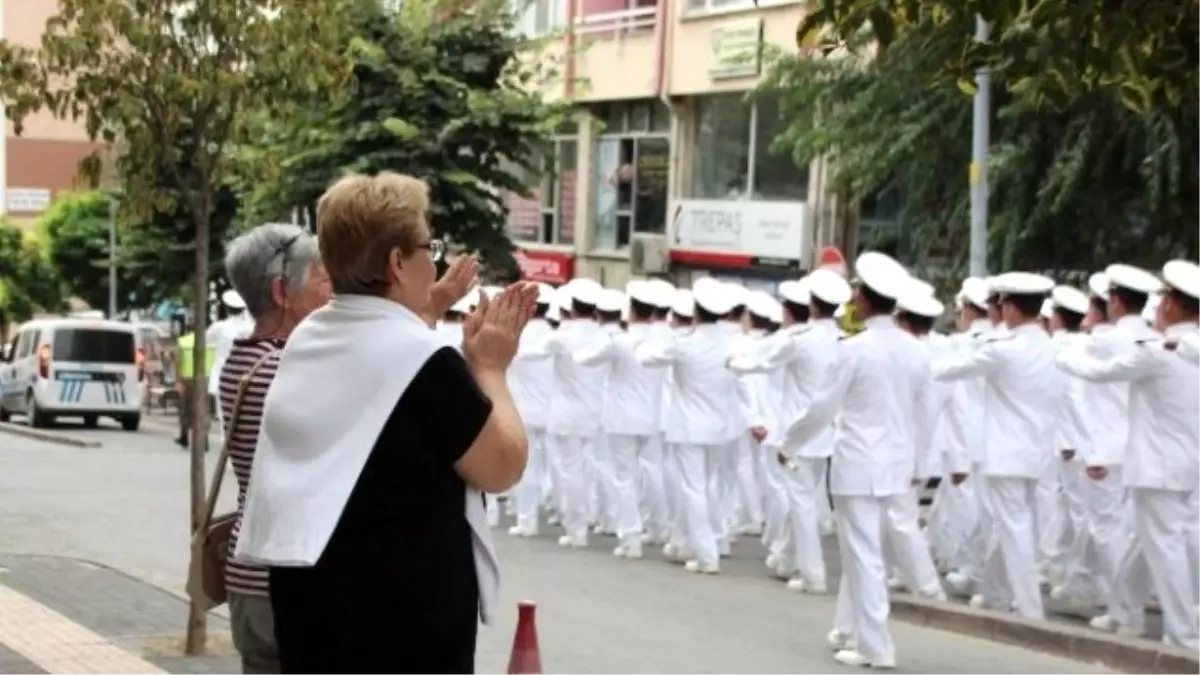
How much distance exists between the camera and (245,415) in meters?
5.51

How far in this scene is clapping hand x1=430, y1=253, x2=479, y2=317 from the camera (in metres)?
4.72

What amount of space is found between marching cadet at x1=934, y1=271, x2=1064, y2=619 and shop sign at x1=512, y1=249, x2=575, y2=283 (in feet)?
79.8

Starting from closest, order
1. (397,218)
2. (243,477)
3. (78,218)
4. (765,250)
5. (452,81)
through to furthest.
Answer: (397,218) < (243,477) < (452,81) < (765,250) < (78,218)

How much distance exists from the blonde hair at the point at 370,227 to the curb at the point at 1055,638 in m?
7.05

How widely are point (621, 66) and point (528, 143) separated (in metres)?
8.73

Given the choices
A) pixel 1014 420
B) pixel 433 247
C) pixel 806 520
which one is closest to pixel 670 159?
pixel 806 520

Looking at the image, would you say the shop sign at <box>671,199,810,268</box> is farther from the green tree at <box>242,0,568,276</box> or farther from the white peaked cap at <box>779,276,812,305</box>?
the white peaked cap at <box>779,276,812,305</box>

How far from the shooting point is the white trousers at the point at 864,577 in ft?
34.2

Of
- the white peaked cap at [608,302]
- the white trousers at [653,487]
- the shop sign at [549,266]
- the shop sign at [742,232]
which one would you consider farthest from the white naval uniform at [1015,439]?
the shop sign at [549,266]

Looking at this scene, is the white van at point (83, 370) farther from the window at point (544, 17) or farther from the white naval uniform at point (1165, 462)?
the white naval uniform at point (1165, 462)

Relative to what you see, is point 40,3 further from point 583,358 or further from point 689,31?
point 583,358

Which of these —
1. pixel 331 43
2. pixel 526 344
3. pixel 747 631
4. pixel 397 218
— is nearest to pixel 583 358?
pixel 526 344

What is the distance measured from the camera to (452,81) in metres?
25.8

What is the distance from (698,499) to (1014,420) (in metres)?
3.15
